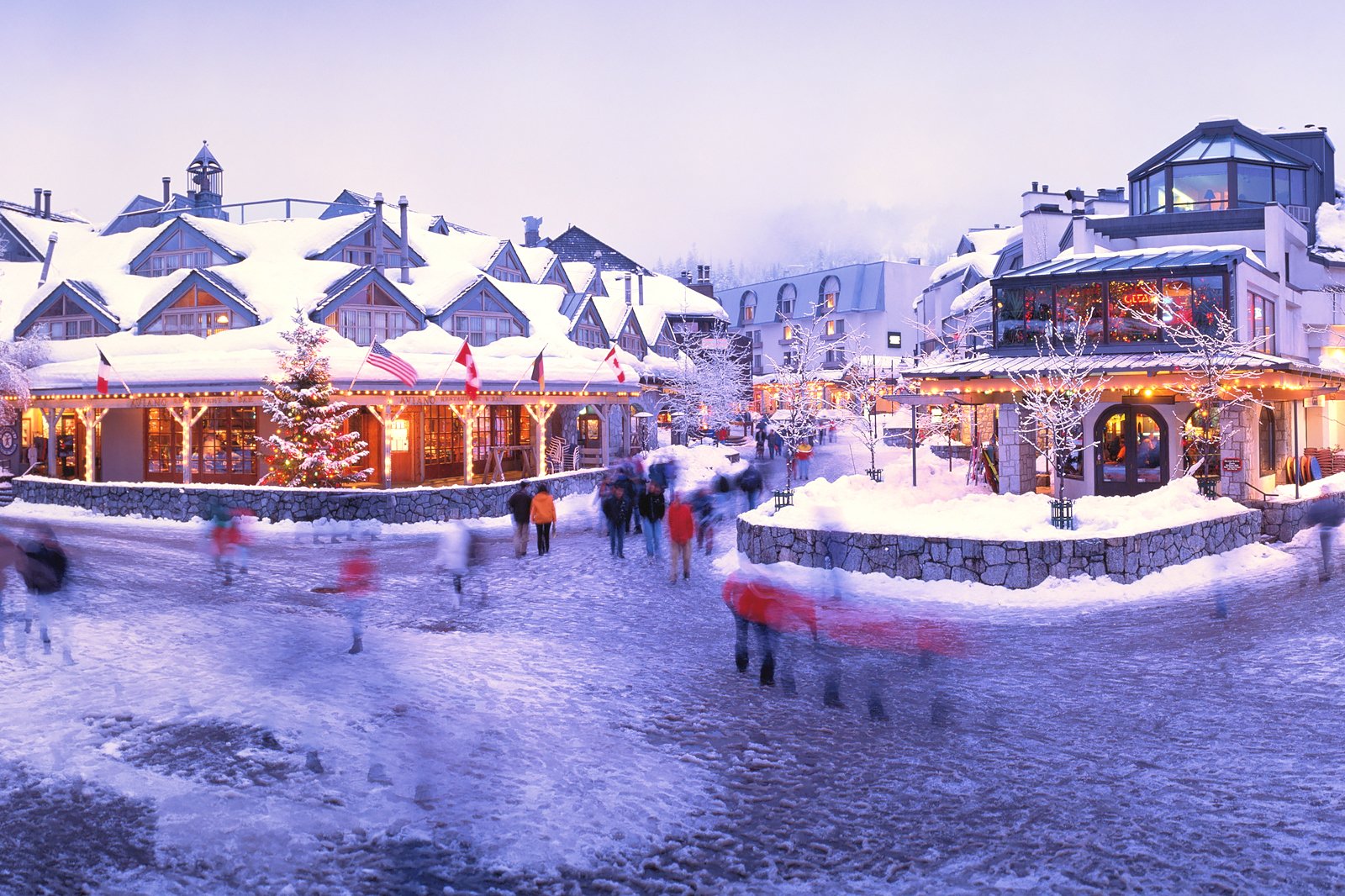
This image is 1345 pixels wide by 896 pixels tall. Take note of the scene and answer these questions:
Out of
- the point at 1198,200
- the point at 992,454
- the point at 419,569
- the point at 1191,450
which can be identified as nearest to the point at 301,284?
the point at 419,569

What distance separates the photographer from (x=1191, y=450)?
78.6 feet

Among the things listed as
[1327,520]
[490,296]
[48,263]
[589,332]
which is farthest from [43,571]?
[589,332]

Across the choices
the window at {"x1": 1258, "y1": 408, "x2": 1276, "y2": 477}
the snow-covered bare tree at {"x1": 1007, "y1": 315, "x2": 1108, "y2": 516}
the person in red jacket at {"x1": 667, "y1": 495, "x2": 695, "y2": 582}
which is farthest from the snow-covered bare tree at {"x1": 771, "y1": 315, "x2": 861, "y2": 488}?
the person in red jacket at {"x1": 667, "y1": 495, "x2": 695, "y2": 582}

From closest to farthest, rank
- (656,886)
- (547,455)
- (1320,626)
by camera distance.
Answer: (656,886), (1320,626), (547,455)

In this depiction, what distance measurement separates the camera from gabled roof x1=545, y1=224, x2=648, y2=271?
62750 mm

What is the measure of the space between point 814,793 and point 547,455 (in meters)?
28.7

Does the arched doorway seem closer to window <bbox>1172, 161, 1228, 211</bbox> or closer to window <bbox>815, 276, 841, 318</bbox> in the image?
window <bbox>1172, 161, 1228, 211</bbox>

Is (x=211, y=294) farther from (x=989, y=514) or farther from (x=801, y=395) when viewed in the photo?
(x=989, y=514)

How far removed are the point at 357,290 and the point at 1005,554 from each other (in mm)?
23792

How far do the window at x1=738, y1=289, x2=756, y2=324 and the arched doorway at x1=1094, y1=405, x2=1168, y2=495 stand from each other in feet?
188

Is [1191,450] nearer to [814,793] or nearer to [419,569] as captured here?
[419,569]

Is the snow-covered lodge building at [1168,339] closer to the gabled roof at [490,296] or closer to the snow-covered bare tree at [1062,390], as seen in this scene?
the snow-covered bare tree at [1062,390]

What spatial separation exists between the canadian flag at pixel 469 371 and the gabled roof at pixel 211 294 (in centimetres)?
825

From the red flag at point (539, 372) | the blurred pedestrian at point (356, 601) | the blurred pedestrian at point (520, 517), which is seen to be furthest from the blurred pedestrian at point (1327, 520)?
the red flag at point (539, 372)
